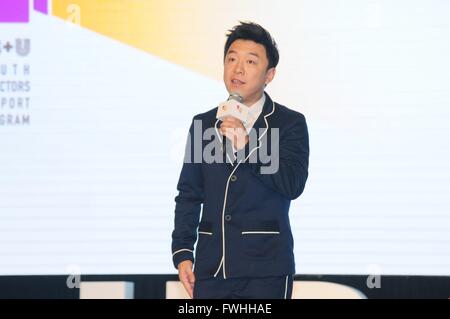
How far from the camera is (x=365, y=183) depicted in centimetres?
311

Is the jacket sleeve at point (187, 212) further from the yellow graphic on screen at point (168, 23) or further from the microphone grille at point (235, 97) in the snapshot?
the yellow graphic on screen at point (168, 23)

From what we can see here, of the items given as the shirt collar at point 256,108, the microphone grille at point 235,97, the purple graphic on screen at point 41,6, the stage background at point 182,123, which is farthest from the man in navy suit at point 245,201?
the purple graphic on screen at point 41,6

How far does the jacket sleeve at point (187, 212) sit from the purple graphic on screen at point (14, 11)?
108 centimetres

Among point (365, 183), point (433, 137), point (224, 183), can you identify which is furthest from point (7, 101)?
point (433, 137)

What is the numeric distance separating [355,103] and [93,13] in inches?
46.2

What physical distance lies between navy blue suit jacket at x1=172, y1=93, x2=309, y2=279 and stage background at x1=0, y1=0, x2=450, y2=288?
0.41m

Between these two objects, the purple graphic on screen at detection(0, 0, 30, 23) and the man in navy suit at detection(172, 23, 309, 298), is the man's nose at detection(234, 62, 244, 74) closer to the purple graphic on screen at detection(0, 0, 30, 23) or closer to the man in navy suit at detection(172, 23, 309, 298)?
the man in navy suit at detection(172, 23, 309, 298)

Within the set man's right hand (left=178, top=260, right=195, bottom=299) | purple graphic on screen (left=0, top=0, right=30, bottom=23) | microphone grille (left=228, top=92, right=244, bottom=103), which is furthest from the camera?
purple graphic on screen (left=0, top=0, right=30, bottom=23)

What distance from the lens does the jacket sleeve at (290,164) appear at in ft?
8.45

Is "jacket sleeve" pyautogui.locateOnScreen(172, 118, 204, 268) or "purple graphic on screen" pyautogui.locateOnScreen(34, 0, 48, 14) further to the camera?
"purple graphic on screen" pyautogui.locateOnScreen(34, 0, 48, 14)

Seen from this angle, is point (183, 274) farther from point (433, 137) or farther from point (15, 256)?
point (433, 137)

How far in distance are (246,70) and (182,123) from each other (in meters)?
0.51

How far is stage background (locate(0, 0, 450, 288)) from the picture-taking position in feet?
10.2

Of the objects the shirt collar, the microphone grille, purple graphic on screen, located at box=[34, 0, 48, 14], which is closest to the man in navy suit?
the shirt collar
